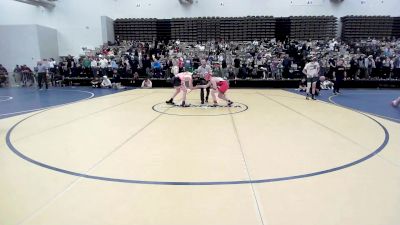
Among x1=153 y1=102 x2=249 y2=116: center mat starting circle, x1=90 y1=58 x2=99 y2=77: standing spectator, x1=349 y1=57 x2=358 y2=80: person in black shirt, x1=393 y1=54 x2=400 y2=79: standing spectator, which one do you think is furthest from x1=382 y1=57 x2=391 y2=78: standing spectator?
x1=90 y1=58 x2=99 y2=77: standing spectator

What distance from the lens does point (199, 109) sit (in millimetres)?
8320

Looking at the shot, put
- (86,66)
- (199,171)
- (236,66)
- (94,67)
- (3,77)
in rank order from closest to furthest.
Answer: (199,171), (236,66), (94,67), (3,77), (86,66)

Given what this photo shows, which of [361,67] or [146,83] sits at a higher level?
[361,67]

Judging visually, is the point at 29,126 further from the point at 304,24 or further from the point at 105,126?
the point at 304,24

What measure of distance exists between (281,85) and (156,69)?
730 centimetres

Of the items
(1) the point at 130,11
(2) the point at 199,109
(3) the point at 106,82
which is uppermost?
(1) the point at 130,11

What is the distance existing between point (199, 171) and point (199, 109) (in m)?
4.71

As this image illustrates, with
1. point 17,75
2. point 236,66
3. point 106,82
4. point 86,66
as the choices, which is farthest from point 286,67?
point 17,75

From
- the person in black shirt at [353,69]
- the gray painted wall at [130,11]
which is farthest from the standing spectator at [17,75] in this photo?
the person in black shirt at [353,69]

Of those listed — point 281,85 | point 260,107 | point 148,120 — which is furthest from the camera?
point 281,85

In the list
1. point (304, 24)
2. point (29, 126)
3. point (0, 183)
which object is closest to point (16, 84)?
point (29, 126)

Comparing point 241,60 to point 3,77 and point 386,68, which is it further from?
point 3,77

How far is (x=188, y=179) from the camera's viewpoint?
11.3 ft

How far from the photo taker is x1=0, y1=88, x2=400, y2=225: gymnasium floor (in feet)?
8.79
